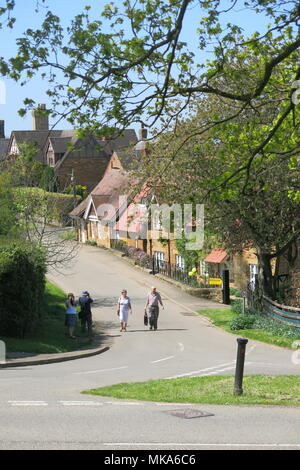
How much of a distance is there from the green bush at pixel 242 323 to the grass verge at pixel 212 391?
45.7 ft

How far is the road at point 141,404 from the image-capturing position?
10631 millimetres

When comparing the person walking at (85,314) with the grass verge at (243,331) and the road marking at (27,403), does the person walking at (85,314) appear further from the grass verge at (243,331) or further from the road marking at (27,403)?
the road marking at (27,403)

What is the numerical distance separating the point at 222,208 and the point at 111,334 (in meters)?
6.78

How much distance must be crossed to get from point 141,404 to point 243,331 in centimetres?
1796

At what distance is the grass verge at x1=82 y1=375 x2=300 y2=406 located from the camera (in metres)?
14.5

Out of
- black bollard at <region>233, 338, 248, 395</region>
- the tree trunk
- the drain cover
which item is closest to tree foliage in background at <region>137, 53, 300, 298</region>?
the tree trunk

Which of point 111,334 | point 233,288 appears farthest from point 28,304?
point 233,288

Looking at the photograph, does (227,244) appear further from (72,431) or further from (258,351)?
(72,431)

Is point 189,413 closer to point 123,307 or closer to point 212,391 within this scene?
point 212,391

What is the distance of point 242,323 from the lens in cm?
3238

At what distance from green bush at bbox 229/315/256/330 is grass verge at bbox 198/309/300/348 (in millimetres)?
261

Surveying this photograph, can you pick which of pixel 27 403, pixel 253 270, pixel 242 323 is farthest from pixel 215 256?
pixel 27 403

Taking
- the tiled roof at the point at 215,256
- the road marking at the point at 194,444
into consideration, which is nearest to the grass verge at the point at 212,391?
the road marking at the point at 194,444

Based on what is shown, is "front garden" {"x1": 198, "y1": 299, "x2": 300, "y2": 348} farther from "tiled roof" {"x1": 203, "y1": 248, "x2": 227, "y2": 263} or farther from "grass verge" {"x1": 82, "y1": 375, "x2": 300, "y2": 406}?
"grass verge" {"x1": 82, "y1": 375, "x2": 300, "y2": 406}
